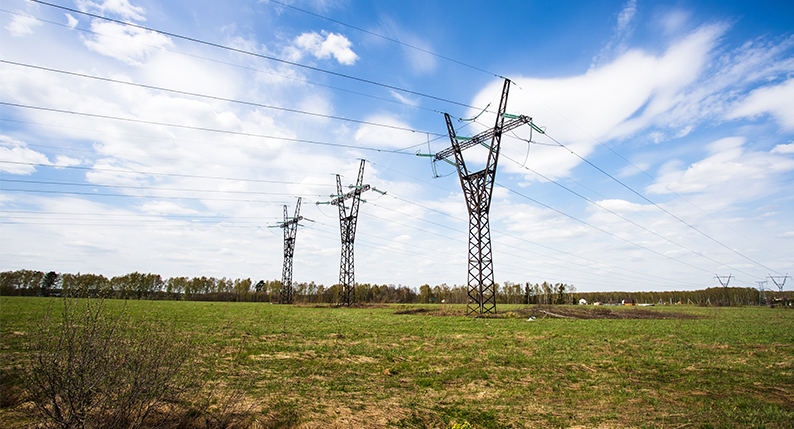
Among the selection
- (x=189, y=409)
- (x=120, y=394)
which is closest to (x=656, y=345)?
(x=189, y=409)

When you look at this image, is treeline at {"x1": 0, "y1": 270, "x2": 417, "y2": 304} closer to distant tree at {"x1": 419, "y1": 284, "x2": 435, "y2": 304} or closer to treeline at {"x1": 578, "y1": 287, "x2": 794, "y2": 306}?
distant tree at {"x1": 419, "y1": 284, "x2": 435, "y2": 304}

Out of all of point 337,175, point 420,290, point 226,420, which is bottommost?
point 420,290

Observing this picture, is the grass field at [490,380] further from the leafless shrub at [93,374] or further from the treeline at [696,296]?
the treeline at [696,296]

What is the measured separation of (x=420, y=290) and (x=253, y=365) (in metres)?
136

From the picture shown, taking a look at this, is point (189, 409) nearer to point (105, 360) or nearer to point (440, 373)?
point (105, 360)

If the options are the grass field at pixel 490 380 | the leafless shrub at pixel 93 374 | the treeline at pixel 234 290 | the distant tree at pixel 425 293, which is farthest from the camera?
the distant tree at pixel 425 293

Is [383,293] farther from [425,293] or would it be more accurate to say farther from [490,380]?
[490,380]

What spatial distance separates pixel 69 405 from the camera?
3.93 metres

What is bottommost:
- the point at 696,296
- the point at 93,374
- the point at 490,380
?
the point at 696,296

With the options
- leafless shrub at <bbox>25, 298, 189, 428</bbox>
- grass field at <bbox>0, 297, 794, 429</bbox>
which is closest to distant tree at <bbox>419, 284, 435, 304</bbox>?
grass field at <bbox>0, 297, 794, 429</bbox>

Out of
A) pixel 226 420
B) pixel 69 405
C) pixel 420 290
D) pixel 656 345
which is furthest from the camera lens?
pixel 420 290

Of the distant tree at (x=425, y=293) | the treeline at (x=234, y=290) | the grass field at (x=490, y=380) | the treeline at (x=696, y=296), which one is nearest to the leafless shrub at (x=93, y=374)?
the grass field at (x=490, y=380)

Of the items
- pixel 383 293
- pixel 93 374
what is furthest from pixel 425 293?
pixel 93 374

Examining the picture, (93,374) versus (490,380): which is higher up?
(93,374)
